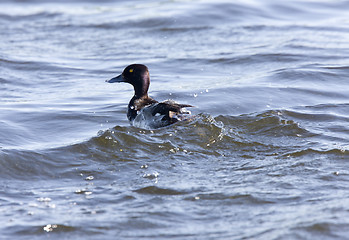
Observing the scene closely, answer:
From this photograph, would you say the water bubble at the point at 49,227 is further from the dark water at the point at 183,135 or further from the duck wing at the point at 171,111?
the duck wing at the point at 171,111

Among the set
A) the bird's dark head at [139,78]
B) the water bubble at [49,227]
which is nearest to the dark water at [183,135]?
the water bubble at [49,227]

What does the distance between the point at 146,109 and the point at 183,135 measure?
0.81m

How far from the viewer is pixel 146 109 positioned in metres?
7.54

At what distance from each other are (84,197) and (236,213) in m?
1.37

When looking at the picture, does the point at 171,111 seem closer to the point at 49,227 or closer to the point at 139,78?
the point at 139,78

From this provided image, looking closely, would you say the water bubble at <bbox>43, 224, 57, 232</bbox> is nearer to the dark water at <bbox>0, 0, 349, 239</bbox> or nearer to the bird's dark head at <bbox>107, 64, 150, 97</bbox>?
the dark water at <bbox>0, 0, 349, 239</bbox>

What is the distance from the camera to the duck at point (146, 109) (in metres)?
7.12

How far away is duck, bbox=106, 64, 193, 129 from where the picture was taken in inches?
280

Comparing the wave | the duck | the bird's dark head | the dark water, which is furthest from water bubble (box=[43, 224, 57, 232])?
the bird's dark head

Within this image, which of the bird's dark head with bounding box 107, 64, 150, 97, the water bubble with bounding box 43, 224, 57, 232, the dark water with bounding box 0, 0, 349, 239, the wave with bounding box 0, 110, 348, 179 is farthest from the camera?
the bird's dark head with bounding box 107, 64, 150, 97

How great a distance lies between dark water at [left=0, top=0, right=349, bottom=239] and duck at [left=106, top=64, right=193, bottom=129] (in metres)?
0.14

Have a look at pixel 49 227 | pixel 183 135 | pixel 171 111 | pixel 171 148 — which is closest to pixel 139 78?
pixel 171 111

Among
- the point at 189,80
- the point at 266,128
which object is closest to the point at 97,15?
the point at 189,80

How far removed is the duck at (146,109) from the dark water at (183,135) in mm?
140
